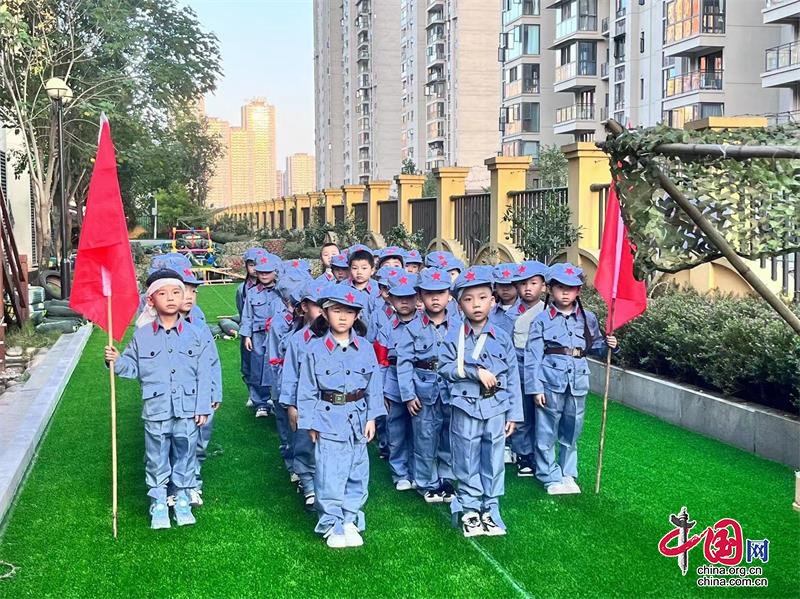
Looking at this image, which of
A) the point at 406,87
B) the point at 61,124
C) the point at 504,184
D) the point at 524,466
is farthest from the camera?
the point at 406,87

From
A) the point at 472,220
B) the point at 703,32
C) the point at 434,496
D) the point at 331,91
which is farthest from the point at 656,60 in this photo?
the point at 331,91

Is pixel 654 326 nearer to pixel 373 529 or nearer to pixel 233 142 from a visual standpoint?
pixel 373 529

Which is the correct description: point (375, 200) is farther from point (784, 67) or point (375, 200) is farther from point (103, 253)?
point (103, 253)

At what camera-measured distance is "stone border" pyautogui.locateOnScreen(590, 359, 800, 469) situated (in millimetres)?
Result: 7512

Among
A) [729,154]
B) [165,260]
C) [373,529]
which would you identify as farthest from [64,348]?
[729,154]

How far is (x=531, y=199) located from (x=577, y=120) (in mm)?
35771

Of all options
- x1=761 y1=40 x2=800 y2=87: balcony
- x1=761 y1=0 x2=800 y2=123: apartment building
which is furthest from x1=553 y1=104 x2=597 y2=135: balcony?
x1=761 y1=40 x2=800 y2=87: balcony

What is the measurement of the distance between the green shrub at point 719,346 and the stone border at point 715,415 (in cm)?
18

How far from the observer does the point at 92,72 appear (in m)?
25.9

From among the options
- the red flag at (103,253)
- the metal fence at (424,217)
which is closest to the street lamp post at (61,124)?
the metal fence at (424,217)

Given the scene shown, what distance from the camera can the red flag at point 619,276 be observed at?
23.7ft

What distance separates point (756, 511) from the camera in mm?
6438

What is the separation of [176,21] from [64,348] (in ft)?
55.5

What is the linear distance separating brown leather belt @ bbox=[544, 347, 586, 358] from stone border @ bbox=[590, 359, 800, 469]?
1.80 metres
